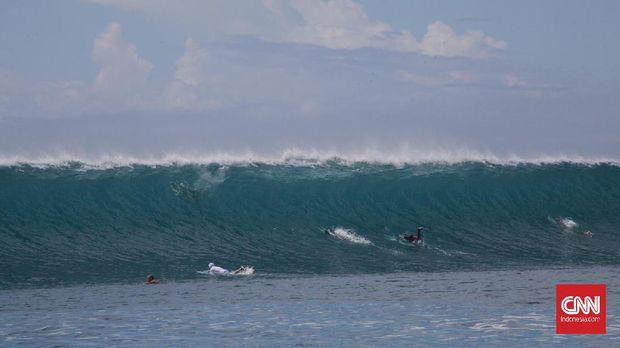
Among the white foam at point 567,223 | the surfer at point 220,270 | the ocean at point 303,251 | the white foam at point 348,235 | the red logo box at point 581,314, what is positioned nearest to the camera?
the red logo box at point 581,314

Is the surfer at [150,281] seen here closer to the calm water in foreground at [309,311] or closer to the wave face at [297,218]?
the calm water in foreground at [309,311]

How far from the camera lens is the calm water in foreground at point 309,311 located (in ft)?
47.8

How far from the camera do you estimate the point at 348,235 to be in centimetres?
3170

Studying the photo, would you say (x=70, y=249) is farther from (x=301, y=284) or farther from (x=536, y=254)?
(x=536, y=254)

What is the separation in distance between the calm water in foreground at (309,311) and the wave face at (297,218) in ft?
8.89

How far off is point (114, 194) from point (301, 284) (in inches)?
568

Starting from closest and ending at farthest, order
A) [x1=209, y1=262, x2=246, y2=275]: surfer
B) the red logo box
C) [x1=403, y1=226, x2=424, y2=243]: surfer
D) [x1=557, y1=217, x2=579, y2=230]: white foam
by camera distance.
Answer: the red logo box < [x1=209, y1=262, x2=246, y2=275]: surfer < [x1=403, y1=226, x2=424, y2=243]: surfer < [x1=557, y1=217, x2=579, y2=230]: white foam

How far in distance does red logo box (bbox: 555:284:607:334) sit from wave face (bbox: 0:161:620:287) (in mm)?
9126

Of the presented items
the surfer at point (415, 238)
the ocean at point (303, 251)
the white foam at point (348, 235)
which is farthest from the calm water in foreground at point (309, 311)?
the white foam at point (348, 235)

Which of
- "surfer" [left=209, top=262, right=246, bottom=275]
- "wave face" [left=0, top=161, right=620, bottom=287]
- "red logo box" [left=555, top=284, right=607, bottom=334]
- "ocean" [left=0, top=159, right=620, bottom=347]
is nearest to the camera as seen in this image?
"red logo box" [left=555, top=284, right=607, bottom=334]

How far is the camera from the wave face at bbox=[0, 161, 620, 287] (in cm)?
2709

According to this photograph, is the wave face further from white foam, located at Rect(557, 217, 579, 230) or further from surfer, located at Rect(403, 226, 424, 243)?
surfer, located at Rect(403, 226, 424, 243)

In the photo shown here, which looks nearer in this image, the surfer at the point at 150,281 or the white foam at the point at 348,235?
the surfer at the point at 150,281

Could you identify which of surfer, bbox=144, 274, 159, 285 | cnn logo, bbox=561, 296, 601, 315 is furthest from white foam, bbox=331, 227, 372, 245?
cnn logo, bbox=561, 296, 601, 315
